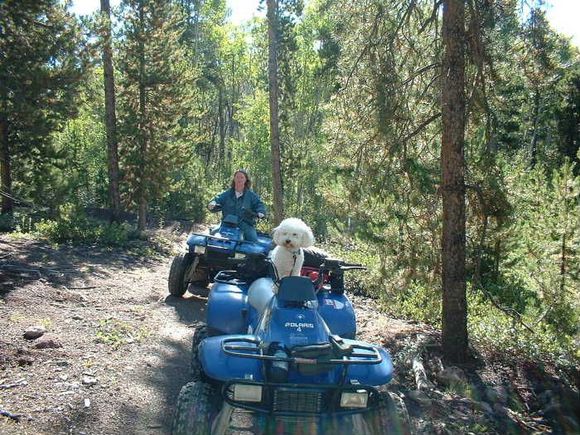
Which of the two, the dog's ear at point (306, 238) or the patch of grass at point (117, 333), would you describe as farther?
the patch of grass at point (117, 333)

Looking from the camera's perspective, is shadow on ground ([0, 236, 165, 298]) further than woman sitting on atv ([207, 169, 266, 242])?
No

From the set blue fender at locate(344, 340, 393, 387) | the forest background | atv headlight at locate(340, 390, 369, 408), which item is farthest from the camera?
the forest background

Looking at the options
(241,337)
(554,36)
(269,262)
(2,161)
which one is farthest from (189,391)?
(2,161)

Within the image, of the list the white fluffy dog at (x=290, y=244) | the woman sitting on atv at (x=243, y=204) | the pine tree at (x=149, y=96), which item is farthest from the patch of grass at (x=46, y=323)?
the pine tree at (x=149, y=96)

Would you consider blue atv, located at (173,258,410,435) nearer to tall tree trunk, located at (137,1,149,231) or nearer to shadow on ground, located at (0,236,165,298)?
shadow on ground, located at (0,236,165,298)

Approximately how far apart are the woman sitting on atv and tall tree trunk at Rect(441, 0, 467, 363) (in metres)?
3.43

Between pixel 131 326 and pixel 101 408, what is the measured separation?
7.96ft

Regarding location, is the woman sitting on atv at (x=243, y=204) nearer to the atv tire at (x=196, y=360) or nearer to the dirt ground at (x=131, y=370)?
the dirt ground at (x=131, y=370)

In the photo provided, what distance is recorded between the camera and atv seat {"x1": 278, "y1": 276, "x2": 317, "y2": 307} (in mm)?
4012

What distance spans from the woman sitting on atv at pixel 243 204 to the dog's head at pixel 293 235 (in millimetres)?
4107

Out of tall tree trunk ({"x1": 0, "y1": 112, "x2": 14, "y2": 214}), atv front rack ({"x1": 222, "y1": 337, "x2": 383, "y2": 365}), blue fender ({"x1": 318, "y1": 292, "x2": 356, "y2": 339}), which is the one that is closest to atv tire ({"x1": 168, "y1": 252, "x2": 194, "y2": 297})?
blue fender ({"x1": 318, "y1": 292, "x2": 356, "y2": 339})

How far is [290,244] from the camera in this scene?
5.00 m

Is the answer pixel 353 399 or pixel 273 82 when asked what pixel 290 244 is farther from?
pixel 273 82

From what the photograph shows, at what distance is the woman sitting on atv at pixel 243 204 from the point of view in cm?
918
